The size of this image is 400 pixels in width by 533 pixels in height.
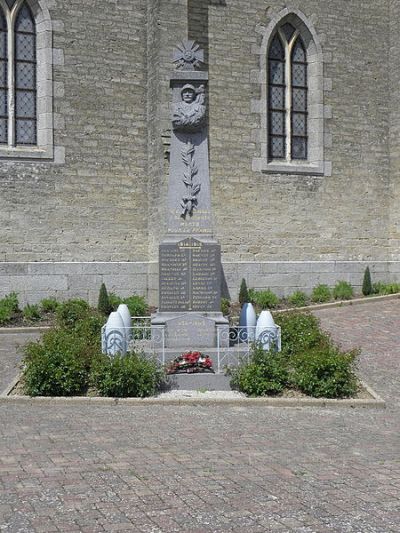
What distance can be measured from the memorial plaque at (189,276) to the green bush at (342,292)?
914 cm

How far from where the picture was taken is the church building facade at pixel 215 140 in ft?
57.7

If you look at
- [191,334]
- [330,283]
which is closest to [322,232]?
[330,283]

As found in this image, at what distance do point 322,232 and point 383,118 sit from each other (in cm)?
401

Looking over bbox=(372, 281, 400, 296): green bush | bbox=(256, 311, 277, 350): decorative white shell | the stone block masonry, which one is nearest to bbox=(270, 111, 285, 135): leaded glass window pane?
the stone block masonry

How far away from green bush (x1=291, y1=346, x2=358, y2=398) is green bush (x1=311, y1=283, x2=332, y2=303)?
9.73m

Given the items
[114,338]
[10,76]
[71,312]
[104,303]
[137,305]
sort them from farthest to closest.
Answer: [10,76] → [104,303] → [137,305] → [71,312] → [114,338]

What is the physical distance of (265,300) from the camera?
58.9 feet

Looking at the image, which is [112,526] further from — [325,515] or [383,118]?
[383,118]

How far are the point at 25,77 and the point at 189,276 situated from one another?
9718mm

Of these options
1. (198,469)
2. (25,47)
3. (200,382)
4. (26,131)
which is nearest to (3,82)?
(25,47)

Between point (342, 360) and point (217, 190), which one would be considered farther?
point (217, 190)

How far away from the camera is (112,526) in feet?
15.4

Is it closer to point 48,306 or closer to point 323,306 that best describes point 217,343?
point 48,306

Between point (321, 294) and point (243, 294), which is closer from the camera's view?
point (243, 294)
